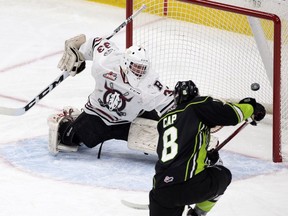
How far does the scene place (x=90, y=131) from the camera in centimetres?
550

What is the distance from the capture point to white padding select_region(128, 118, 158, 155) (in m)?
5.46

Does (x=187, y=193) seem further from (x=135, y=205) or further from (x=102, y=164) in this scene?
(x=102, y=164)

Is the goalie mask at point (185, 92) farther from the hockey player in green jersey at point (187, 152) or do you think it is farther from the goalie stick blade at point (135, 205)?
the goalie stick blade at point (135, 205)

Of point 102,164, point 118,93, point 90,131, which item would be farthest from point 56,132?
point 118,93

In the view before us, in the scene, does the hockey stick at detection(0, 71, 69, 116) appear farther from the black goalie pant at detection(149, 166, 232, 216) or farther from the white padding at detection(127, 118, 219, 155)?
the black goalie pant at detection(149, 166, 232, 216)

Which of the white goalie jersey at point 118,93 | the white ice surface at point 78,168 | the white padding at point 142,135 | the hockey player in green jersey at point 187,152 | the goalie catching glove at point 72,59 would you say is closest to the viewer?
the hockey player in green jersey at point 187,152

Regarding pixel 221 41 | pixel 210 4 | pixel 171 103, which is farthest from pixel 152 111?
pixel 221 41

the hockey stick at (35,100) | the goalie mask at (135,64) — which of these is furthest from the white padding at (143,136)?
the hockey stick at (35,100)

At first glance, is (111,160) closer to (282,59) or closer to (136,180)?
(136,180)

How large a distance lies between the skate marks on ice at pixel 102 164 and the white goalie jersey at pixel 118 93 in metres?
0.23

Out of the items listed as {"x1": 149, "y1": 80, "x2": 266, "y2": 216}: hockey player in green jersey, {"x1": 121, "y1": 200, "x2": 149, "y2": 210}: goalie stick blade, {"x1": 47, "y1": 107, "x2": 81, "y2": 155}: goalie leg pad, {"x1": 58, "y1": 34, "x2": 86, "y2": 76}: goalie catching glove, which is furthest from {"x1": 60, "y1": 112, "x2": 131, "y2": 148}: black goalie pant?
{"x1": 149, "y1": 80, "x2": 266, "y2": 216}: hockey player in green jersey

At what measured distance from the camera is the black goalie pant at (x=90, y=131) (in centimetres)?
550

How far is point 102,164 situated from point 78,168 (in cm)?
14

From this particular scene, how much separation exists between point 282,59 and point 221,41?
1.01 metres
